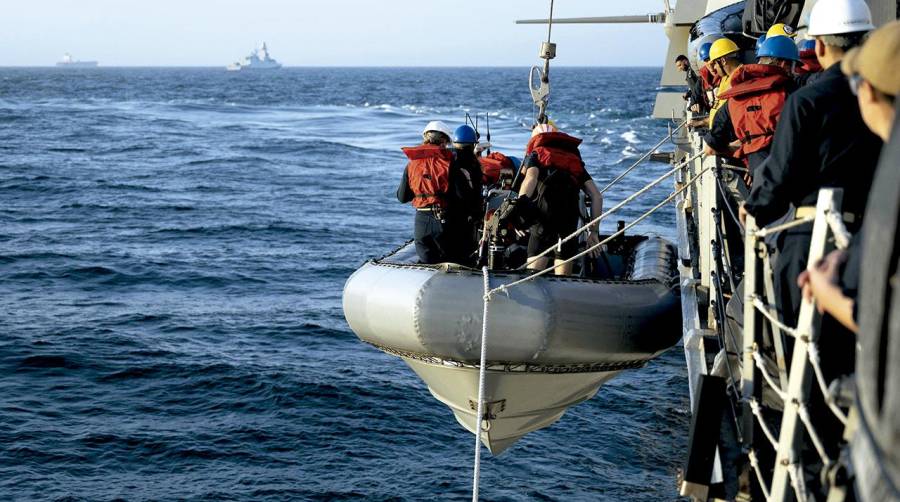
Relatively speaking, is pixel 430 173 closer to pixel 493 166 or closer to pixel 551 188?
pixel 551 188

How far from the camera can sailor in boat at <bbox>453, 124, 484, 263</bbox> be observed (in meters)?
7.65

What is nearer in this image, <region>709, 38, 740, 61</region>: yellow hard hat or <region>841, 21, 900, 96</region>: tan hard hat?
<region>841, 21, 900, 96</region>: tan hard hat

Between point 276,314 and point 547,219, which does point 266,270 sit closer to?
point 276,314

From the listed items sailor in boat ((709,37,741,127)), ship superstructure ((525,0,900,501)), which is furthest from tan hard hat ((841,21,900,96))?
sailor in boat ((709,37,741,127))

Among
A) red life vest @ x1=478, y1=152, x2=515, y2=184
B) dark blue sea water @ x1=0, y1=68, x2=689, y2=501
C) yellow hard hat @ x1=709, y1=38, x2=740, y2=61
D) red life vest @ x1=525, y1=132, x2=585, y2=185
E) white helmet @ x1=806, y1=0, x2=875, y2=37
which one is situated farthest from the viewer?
dark blue sea water @ x1=0, y1=68, x2=689, y2=501

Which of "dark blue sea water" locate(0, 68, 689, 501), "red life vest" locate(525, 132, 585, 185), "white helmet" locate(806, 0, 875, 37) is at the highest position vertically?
"white helmet" locate(806, 0, 875, 37)

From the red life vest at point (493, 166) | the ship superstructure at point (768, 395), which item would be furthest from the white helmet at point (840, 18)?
the red life vest at point (493, 166)

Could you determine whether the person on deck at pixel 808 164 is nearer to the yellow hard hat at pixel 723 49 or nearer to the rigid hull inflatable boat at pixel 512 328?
the rigid hull inflatable boat at pixel 512 328

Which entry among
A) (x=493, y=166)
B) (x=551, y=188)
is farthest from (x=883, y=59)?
(x=493, y=166)

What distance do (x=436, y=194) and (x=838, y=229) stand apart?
491 centimetres

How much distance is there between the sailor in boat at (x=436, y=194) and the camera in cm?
771

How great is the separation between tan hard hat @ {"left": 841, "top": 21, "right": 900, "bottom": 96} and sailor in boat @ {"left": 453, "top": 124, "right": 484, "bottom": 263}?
5470 millimetres

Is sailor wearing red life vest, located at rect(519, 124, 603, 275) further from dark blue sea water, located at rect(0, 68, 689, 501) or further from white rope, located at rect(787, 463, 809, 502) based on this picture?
white rope, located at rect(787, 463, 809, 502)

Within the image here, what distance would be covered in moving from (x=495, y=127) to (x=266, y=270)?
1080 inches
